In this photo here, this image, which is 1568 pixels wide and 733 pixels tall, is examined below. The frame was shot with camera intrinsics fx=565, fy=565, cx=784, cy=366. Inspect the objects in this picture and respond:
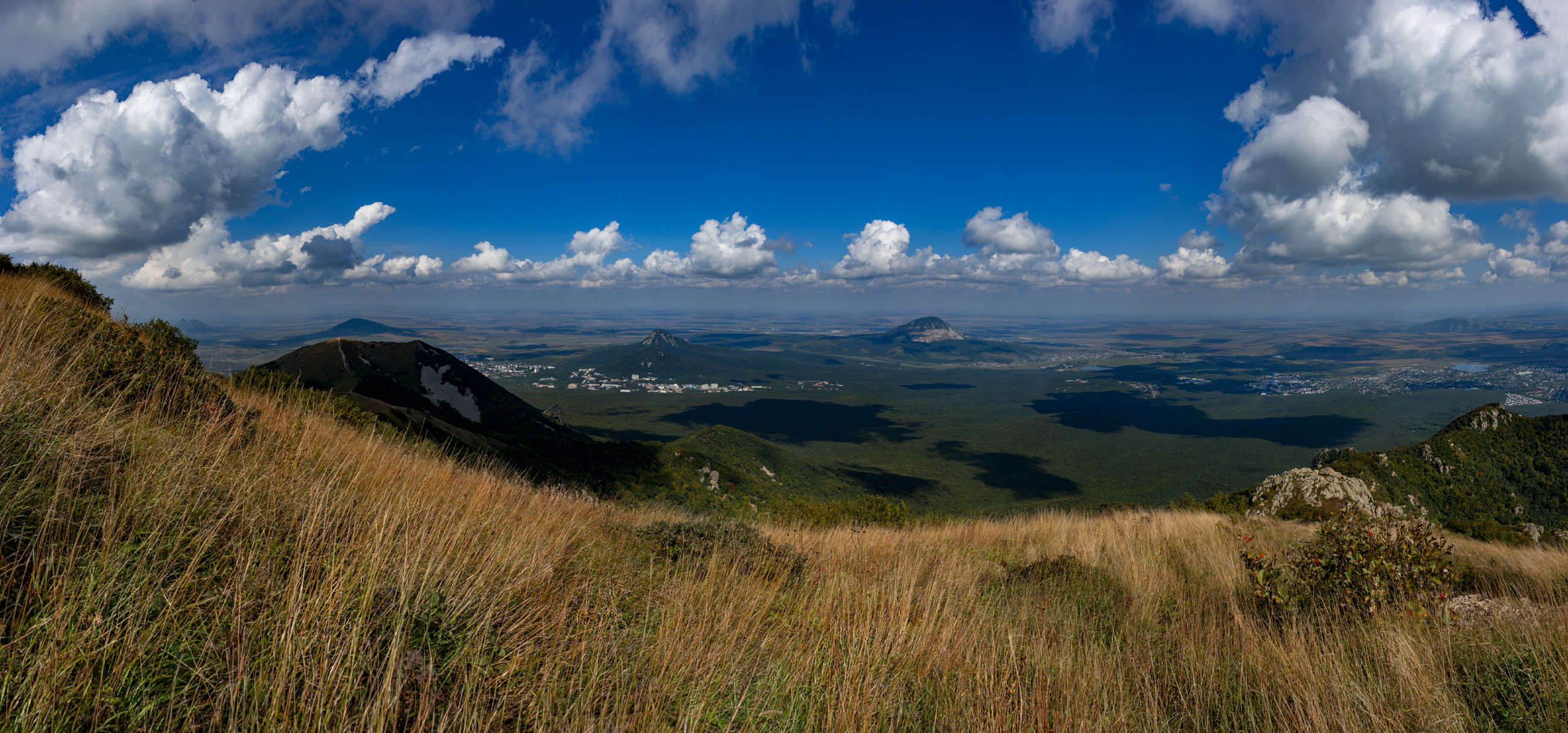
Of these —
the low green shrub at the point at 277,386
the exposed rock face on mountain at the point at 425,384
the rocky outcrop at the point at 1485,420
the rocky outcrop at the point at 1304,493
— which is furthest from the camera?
the exposed rock face on mountain at the point at 425,384

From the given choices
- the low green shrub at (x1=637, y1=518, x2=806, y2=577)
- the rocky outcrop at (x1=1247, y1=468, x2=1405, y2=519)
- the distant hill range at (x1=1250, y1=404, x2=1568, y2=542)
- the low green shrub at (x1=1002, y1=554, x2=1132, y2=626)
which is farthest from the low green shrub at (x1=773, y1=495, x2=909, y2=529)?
the distant hill range at (x1=1250, y1=404, x2=1568, y2=542)

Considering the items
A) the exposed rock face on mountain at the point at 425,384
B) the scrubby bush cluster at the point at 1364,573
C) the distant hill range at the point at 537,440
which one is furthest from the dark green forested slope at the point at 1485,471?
the exposed rock face on mountain at the point at 425,384

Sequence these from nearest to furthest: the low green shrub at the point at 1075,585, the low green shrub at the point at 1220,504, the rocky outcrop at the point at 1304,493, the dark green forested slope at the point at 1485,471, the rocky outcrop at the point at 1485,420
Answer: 1. the low green shrub at the point at 1075,585
2. the rocky outcrop at the point at 1304,493
3. the low green shrub at the point at 1220,504
4. the dark green forested slope at the point at 1485,471
5. the rocky outcrop at the point at 1485,420

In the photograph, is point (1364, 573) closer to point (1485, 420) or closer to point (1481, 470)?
point (1481, 470)

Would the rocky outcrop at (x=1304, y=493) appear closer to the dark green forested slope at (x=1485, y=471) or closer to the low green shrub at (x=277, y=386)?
the dark green forested slope at (x=1485, y=471)

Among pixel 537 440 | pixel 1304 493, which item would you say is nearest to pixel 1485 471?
pixel 1304 493

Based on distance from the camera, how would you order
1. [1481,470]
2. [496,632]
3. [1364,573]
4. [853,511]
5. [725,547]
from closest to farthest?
[496,632], [1364,573], [725,547], [853,511], [1481,470]

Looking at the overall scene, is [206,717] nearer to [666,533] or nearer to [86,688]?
[86,688]
